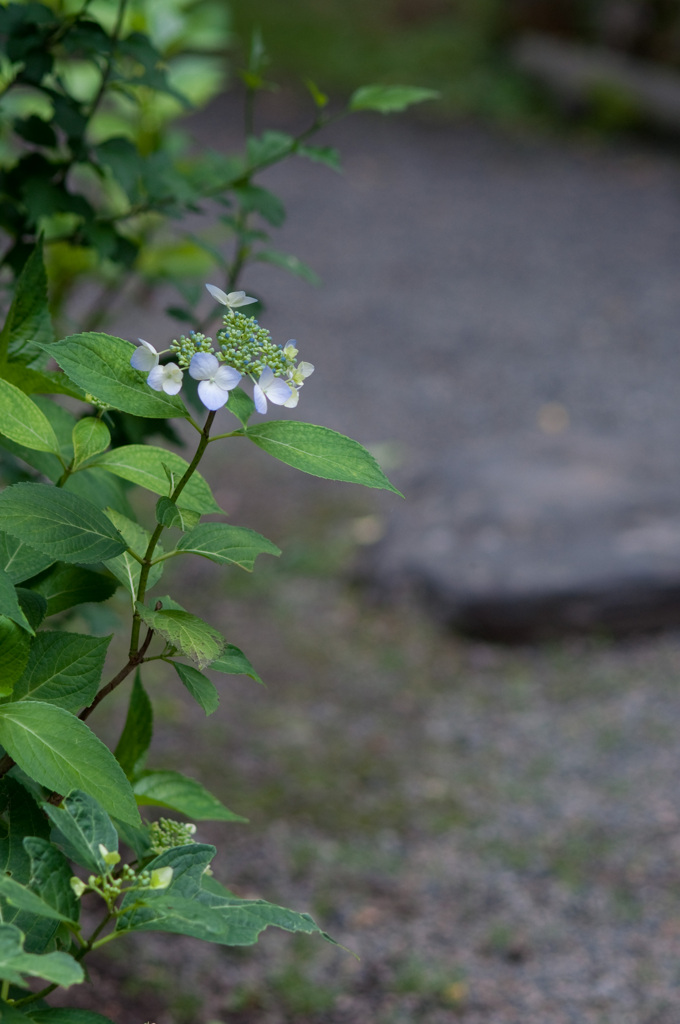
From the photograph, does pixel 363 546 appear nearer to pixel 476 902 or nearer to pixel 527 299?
pixel 476 902

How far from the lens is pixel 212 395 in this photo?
736 millimetres

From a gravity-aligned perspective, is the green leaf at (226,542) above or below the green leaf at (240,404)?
below

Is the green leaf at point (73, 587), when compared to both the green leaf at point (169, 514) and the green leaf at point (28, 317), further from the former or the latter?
the green leaf at point (28, 317)

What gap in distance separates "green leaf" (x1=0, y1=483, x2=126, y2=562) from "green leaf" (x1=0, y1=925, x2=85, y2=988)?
280 mm

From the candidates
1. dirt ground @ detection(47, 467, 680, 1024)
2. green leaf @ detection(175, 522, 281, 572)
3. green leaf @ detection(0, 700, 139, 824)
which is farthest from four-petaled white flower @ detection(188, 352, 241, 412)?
dirt ground @ detection(47, 467, 680, 1024)

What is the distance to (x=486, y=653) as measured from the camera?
3.08 m

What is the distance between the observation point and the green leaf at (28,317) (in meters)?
0.99

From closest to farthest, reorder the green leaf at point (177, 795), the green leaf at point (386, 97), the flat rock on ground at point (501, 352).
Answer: the green leaf at point (177, 795), the green leaf at point (386, 97), the flat rock on ground at point (501, 352)

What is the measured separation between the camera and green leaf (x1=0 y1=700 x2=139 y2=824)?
753mm

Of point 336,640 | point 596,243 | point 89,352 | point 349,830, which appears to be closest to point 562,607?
point 336,640

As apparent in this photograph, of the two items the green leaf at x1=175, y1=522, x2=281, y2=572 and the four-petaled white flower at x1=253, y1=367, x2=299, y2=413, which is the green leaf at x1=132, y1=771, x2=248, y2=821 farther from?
the four-petaled white flower at x1=253, y1=367, x2=299, y2=413

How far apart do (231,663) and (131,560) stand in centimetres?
16

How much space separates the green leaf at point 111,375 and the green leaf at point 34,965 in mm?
355

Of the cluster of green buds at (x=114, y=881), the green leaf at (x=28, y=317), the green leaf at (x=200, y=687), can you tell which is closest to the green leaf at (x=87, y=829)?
the cluster of green buds at (x=114, y=881)
